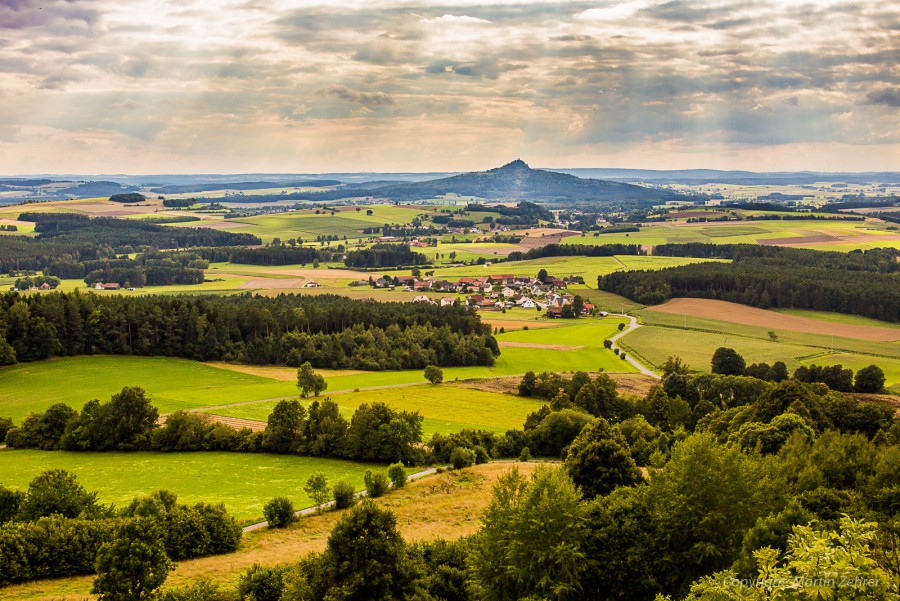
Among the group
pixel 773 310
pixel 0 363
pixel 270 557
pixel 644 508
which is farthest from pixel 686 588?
pixel 773 310

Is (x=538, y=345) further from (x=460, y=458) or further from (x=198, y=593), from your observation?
(x=198, y=593)

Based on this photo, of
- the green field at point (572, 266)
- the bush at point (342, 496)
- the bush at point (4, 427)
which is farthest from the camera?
the green field at point (572, 266)

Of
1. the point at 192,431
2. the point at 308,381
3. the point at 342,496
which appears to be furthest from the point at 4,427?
the point at 342,496

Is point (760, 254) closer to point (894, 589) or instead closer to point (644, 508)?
point (644, 508)

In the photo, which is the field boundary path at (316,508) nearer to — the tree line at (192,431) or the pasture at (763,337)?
the tree line at (192,431)

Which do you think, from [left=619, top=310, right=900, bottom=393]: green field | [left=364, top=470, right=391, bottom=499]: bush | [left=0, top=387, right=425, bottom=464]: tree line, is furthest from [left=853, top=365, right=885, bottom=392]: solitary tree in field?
[left=364, top=470, right=391, bottom=499]: bush

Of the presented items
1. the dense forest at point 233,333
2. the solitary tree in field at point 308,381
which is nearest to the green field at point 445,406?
the solitary tree in field at point 308,381
